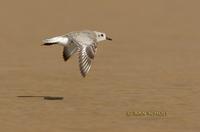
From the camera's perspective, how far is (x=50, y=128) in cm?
1325

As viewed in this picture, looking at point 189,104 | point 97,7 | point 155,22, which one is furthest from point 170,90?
point 97,7

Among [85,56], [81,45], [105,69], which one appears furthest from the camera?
[105,69]

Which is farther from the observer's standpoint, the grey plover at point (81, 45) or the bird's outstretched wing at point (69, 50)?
the bird's outstretched wing at point (69, 50)

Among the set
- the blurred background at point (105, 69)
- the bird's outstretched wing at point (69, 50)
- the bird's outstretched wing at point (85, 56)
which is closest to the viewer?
the blurred background at point (105, 69)

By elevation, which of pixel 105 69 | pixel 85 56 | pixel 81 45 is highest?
pixel 81 45

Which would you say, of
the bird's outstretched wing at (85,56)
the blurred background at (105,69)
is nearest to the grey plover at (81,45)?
the bird's outstretched wing at (85,56)

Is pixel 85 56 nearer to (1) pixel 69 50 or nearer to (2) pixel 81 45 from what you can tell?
(2) pixel 81 45

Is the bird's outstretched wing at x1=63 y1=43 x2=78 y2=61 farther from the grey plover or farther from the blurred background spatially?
the blurred background

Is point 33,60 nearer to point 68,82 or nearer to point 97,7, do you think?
point 68,82

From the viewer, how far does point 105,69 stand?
20125 millimetres

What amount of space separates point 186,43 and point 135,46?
1.54m

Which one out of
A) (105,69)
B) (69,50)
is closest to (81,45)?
(69,50)

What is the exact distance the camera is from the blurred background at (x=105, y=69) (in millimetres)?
14055

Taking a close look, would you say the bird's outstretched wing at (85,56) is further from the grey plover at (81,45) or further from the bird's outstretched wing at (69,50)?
the bird's outstretched wing at (69,50)
